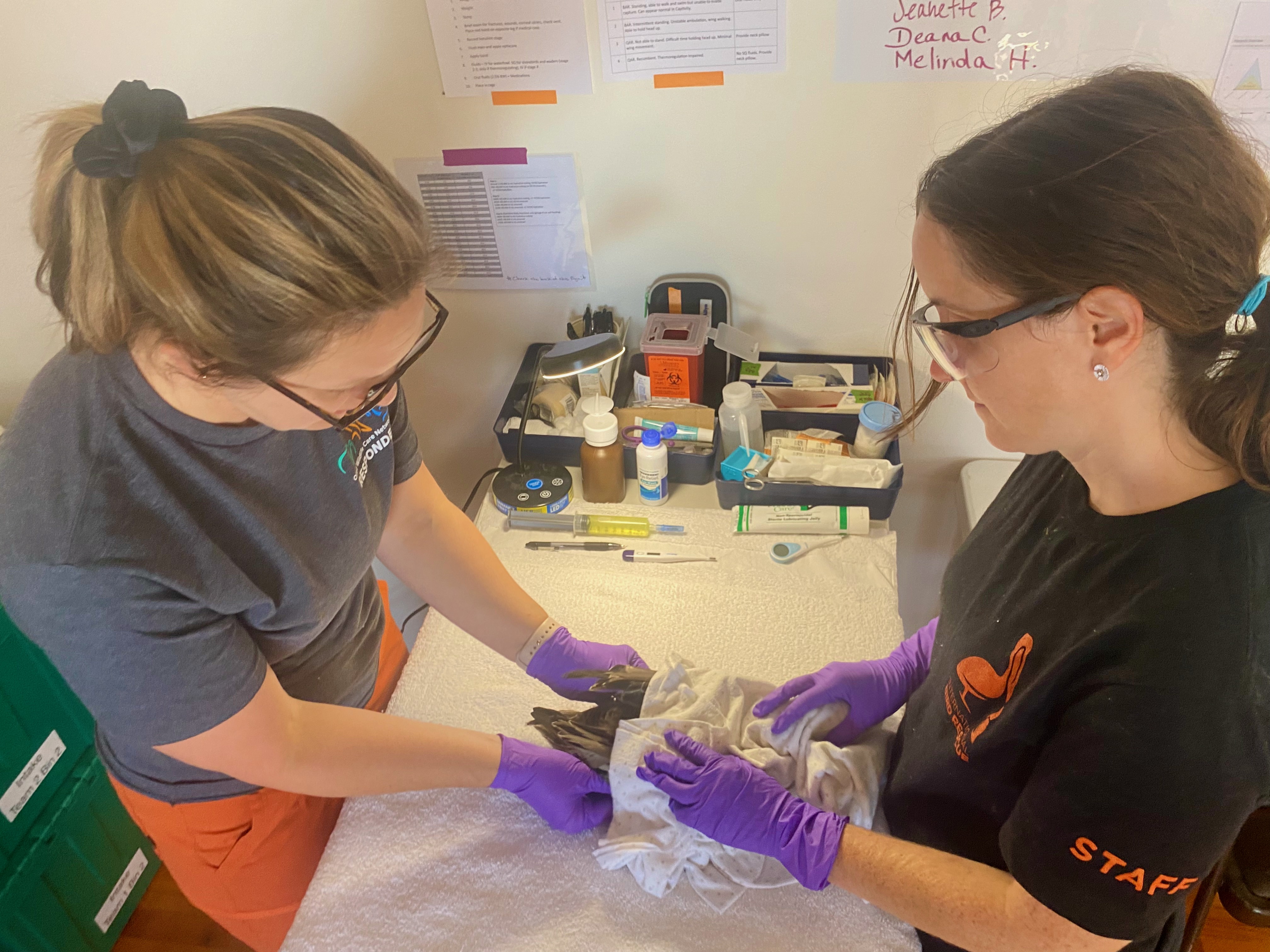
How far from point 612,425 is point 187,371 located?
70 centimetres

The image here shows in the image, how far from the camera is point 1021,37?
1065 millimetres

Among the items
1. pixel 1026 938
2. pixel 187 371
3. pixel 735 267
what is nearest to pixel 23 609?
pixel 187 371

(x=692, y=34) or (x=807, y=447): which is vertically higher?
(x=692, y=34)

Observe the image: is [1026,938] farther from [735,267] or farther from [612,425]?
[735,267]

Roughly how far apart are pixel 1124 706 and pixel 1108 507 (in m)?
0.17

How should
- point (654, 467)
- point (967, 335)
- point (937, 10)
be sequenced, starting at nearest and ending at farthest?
point (967, 335) → point (937, 10) → point (654, 467)

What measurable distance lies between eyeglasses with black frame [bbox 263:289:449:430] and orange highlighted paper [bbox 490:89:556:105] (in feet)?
1.87

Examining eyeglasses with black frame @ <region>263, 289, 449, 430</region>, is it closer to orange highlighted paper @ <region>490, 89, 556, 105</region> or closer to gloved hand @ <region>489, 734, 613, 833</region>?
gloved hand @ <region>489, 734, 613, 833</region>

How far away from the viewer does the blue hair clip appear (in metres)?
0.59

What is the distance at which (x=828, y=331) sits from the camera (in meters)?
1.40

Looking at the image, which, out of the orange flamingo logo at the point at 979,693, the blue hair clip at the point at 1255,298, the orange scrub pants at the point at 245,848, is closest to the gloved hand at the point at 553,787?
the orange scrub pants at the point at 245,848

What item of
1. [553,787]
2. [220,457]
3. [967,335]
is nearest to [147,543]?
[220,457]

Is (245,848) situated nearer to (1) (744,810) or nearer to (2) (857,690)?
(1) (744,810)

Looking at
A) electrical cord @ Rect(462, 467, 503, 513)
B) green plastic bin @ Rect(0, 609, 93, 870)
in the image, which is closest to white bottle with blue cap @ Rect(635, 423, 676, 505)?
electrical cord @ Rect(462, 467, 503, 513)
